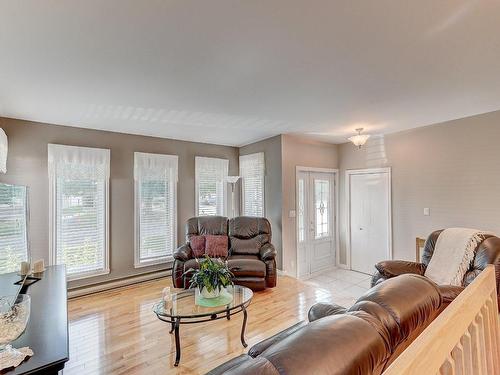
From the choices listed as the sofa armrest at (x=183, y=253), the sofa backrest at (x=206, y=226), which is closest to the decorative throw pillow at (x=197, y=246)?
the sofa armrest at (x=183, y=253)

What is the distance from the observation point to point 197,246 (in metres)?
4.42

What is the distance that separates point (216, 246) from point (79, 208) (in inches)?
85.9

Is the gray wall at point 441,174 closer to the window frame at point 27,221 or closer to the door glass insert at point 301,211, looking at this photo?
the door glass insert at point 301,211

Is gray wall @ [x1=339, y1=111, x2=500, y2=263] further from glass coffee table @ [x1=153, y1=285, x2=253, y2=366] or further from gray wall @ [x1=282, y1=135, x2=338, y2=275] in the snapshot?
glass coffee table @ [x1=153, y1=285, x2=253, y2=366]

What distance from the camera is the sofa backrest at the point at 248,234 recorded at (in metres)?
4.51

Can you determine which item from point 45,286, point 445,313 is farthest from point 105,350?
point 445,313

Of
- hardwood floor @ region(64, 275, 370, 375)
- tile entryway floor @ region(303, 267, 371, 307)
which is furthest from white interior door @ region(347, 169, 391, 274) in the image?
hardwood floor @ region(64, 275, 370, 375)

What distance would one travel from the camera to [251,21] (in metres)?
1.70

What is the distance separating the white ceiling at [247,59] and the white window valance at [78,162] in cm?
46

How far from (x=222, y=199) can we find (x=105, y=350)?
3400 millimetres

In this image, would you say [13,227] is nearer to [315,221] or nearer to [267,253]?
[267,253]

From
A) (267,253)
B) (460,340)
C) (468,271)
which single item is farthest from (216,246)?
(460,340)

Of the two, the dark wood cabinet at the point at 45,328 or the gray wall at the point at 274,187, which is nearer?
the dark wood cabinet at the point at 45,328

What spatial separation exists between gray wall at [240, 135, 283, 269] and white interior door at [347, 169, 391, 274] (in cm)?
165
